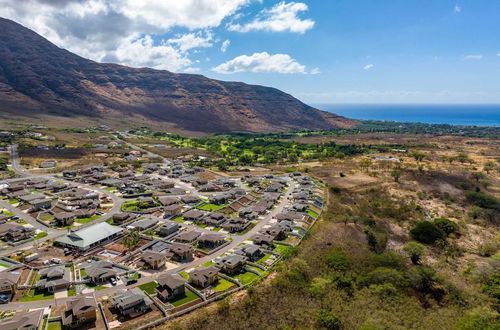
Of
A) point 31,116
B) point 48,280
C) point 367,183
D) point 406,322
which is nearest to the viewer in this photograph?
point 406,322

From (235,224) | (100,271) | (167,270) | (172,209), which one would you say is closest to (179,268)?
(167,270)

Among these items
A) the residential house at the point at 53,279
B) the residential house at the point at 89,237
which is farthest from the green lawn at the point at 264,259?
the residential house at the point at 89,237

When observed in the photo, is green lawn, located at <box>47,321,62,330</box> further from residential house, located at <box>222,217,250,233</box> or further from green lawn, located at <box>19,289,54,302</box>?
residential house, located at <box>222,217,250,233</box>

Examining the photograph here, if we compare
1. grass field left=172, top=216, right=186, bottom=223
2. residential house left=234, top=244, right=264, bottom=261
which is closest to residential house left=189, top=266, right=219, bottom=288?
residential house left=234, top=244, right=264, bottom=261

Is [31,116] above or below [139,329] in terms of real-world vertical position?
above

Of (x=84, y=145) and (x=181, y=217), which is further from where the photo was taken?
(x=84, y=145)

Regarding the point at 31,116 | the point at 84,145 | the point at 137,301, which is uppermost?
the point at 31,116

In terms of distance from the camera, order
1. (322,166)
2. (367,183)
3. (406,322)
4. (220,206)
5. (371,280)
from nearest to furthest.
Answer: (406,322) → (371,280) → (220,206) → (367,183) → (322,166)

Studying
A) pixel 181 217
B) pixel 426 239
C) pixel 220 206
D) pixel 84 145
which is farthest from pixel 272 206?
pixel 84 145

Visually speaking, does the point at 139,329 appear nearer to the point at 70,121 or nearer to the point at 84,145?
the point at 84,145
